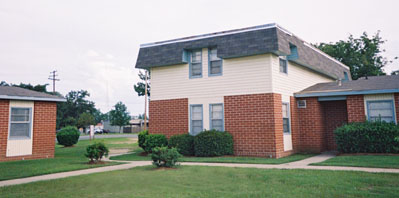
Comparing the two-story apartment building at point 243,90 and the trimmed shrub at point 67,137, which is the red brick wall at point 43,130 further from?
the trimmed shrub at point 67,137

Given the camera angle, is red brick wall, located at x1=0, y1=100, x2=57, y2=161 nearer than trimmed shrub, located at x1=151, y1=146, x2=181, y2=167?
No

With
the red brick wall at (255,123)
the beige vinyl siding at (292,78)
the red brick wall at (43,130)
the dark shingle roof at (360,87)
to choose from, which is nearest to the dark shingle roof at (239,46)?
the beige vinyl siding at (292,78)

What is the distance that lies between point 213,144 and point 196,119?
2215 mm

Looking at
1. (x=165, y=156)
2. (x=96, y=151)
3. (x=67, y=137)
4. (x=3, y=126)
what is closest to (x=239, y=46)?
(x=165, y=156)

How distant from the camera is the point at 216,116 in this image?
15328mm

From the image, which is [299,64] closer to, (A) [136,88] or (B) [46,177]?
(B) [46,177]

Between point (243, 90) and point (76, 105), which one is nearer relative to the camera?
point (243, 90)

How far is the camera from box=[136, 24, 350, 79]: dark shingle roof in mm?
13734

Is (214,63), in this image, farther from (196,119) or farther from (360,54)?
(360,54)

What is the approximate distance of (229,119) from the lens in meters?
14.8

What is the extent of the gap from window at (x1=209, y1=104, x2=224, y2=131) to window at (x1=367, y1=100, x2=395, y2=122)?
22.3 feet

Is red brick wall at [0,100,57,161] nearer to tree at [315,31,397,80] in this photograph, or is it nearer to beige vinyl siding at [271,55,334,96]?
beige vinyl siding at [271,55,334,96]

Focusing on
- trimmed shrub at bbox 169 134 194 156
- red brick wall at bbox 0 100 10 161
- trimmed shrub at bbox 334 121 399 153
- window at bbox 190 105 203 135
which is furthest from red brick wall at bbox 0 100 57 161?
trimmed shrub at bbox 334 121 399 153

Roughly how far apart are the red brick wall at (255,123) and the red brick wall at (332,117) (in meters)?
3.77
